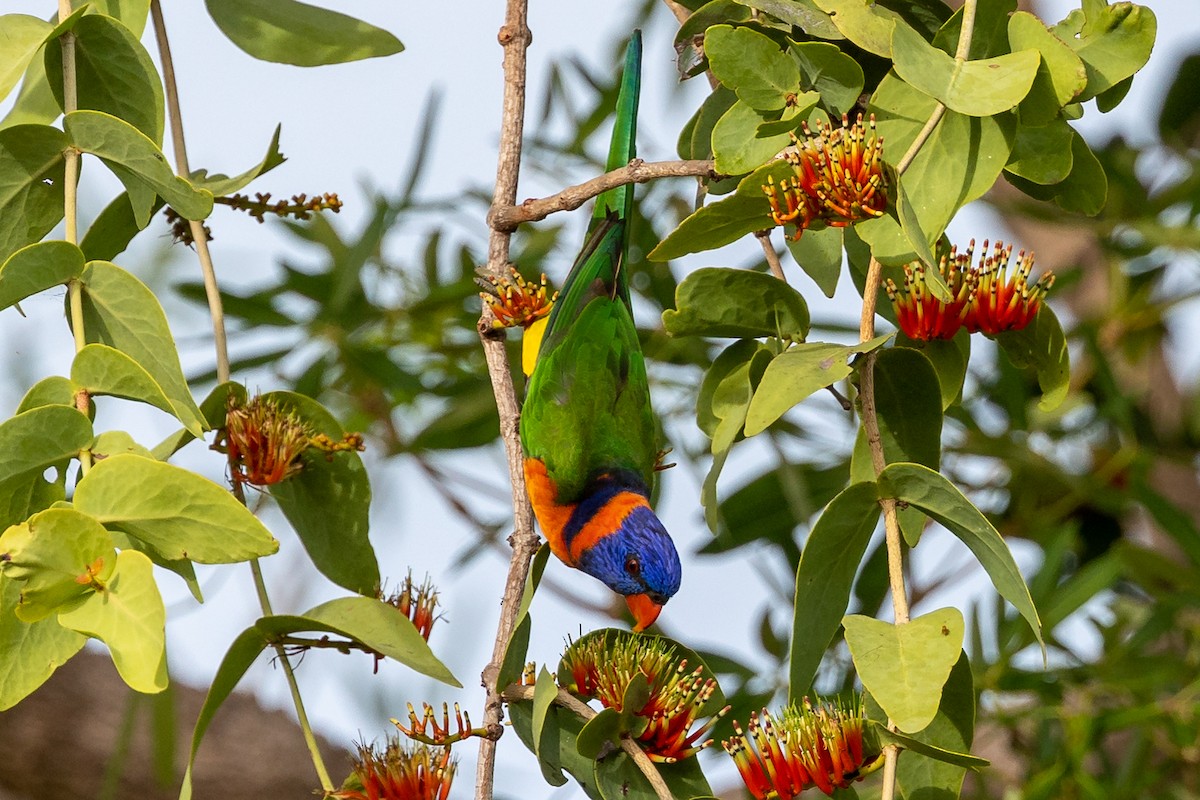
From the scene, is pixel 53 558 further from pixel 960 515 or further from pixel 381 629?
pixel 960 515

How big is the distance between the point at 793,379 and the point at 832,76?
0.83 feet

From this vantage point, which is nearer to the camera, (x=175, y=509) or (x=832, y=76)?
(x=175, y=509)

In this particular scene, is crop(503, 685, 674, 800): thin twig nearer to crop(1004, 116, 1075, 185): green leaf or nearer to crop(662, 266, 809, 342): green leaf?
crop(662, 266, 809, 342): green leaf

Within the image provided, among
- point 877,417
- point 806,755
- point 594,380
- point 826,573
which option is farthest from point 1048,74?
point 594,380

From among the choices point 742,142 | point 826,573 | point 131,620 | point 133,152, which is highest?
point 133,152

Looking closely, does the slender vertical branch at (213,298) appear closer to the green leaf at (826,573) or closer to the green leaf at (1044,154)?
the green leaf at (826,573)

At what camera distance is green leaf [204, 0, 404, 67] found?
3.67 ft

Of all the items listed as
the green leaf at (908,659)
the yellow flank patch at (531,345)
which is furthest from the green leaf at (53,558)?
the yellow flank patch at (531,345)

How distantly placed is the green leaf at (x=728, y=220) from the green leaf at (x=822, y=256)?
0.40ft

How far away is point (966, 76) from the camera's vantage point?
80 centimetres

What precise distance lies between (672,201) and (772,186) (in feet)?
4.76

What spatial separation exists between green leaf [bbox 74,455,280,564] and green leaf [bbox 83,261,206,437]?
99mm

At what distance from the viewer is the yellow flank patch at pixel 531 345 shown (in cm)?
200

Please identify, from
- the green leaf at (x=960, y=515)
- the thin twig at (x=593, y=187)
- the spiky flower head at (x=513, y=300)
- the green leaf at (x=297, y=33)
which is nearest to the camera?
the green leaf at (x=960, y=515)
